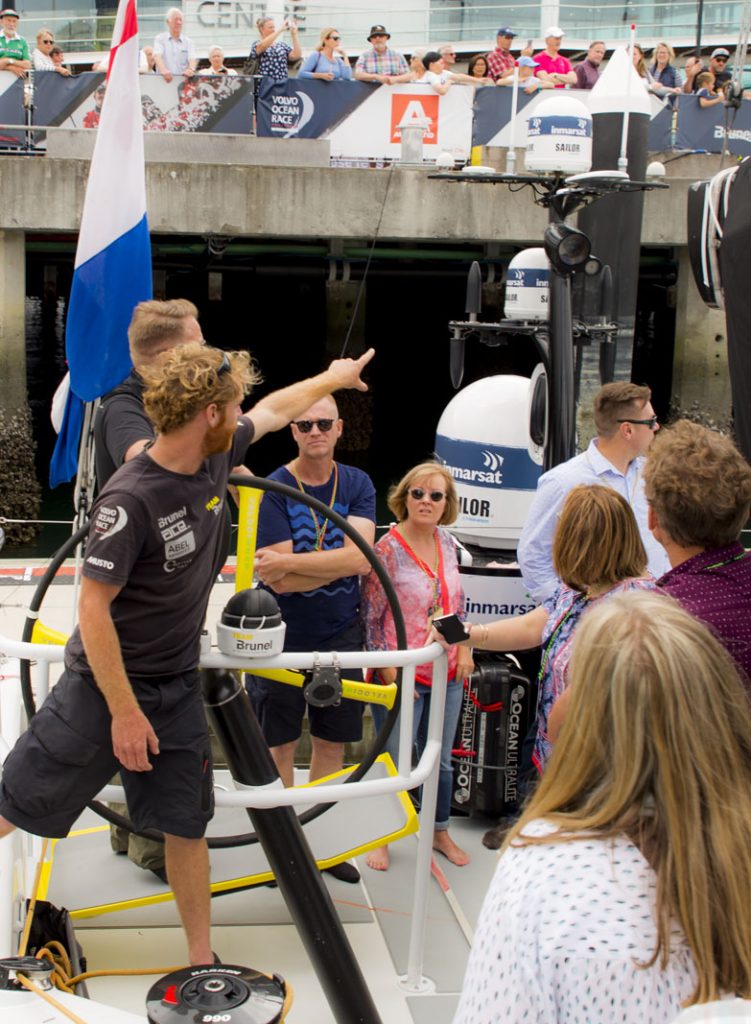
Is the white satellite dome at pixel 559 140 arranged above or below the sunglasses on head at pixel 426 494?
above

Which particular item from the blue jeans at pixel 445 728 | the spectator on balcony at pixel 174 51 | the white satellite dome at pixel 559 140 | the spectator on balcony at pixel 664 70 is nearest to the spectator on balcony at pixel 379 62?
the spectator on balcony at pixel 174 51

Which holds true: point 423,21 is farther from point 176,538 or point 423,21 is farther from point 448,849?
point 176,538

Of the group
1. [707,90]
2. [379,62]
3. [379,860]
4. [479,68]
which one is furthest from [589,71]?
[379,860]

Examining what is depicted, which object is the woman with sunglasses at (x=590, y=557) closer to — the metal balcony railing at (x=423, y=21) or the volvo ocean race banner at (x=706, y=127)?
the volvo ocean race banner at (x=706, y=127)

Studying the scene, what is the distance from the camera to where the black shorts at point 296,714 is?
3.89 m

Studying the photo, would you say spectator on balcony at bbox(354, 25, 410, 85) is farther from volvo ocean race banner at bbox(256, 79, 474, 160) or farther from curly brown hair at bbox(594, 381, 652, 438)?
curly brown hair at bbox(594, 381, 652, 438)

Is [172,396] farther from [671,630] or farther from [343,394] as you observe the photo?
[343,394]

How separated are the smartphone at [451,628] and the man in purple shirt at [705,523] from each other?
0.51 m

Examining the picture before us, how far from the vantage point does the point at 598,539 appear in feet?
10.5

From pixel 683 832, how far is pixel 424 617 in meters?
2.67

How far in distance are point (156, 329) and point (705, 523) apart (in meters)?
1.62

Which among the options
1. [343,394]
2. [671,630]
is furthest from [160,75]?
[671,630]

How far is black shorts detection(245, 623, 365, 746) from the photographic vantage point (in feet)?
12.8

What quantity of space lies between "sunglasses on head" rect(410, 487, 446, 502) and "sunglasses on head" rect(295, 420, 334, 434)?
15.1 inches
